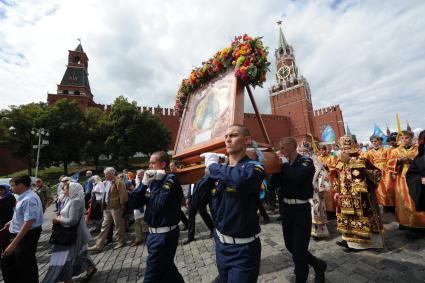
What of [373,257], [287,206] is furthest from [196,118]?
[373,257]

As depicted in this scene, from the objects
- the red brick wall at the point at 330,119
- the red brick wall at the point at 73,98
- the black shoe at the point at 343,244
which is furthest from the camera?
the red brick wall at the point at 330,119

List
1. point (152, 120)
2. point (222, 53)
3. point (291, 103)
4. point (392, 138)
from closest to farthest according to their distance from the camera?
point (222, 53) → point (392, 138) → point (152, 120) → point (291, 103)

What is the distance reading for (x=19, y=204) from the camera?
3.75 meters

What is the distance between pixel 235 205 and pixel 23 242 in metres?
3.88

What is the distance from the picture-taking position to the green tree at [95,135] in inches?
1267

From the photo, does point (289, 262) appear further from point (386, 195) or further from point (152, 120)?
point (152, 120)

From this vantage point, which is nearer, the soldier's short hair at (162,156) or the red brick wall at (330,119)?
the soldier's short hair at (162,156)

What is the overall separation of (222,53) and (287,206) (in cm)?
245

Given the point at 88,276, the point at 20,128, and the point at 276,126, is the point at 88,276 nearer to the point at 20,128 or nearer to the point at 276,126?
the point at 20,128

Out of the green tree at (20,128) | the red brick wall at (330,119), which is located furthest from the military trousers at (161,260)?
the red brick wall at (330,119)

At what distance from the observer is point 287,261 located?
412cm

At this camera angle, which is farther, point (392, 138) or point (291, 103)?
point (291, 103)

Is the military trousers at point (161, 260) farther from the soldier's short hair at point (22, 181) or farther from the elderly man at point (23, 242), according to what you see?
the soldier's short hair at point (22, 181)

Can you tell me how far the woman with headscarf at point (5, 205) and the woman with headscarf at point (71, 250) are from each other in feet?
5.50
